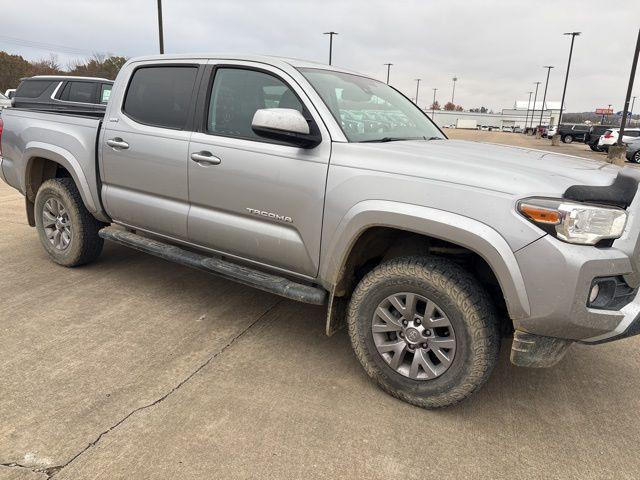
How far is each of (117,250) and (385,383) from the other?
370 cm

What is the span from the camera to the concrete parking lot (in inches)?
91.5

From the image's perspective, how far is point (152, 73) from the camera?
402 cm

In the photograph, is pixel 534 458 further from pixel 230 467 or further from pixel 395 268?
pixel 230 467

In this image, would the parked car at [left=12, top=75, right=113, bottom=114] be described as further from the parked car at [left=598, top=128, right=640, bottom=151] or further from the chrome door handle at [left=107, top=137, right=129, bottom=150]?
the parked car at [left=598, top=128, right=640, bottom=151]

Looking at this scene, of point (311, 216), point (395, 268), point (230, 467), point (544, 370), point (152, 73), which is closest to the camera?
point (230, 467)

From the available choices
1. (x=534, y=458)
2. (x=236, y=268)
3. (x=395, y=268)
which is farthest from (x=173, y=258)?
(x=534, y=458)

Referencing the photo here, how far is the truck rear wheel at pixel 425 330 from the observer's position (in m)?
2.55

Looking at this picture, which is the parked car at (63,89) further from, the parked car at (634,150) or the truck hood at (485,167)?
the parked car at (634,150)

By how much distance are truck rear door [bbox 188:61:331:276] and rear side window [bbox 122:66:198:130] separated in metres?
0.20

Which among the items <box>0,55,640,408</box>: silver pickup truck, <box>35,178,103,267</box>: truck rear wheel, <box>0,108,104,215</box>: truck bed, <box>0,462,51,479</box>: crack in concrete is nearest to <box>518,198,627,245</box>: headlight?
<box>0,55,640,408</box>: silver pickup truck

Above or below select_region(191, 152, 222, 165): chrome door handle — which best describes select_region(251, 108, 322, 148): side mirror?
above

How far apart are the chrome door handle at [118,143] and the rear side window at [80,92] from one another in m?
7.17

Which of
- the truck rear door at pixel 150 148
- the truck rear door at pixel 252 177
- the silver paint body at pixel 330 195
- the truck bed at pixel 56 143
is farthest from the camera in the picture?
the truck bed at pixel 56 143

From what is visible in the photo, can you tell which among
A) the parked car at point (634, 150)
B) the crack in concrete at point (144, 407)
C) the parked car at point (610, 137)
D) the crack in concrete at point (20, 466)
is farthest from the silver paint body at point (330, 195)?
the parked car at point (610, 137)
